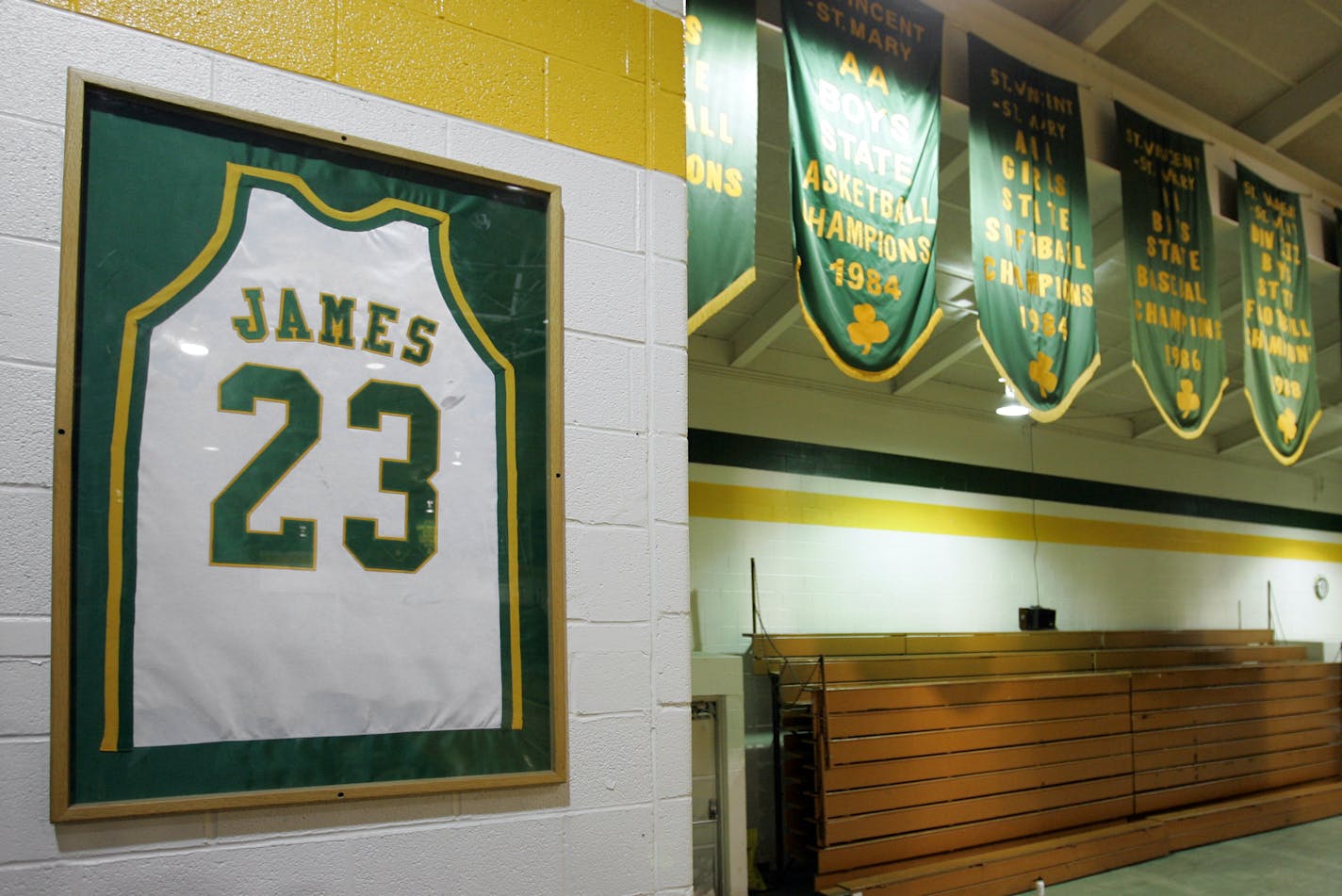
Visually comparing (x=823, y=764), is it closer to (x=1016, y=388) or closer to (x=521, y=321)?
(x=1016, y=388)

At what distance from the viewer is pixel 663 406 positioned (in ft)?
6.21

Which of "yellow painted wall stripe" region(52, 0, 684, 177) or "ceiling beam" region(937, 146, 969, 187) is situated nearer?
"yellow painted wall stripe" region(52, 0, 684, 177)

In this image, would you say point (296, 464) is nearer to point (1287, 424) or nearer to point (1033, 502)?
point (1287, 424)

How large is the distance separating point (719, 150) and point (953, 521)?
6187 mm

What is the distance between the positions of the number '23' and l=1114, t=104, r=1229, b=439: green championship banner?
4.77 metres

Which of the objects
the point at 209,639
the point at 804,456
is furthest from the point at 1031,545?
the point at 209,639

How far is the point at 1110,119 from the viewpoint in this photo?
5848 mm

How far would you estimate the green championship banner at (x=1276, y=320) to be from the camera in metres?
5.94

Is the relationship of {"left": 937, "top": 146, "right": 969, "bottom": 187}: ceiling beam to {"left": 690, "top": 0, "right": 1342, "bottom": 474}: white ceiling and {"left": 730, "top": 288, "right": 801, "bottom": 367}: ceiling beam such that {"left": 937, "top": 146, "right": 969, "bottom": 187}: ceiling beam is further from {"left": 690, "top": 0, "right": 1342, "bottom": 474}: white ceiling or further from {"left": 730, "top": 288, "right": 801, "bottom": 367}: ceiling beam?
{"left": 730, "top": 288, "right": 801, "bottom": 367}: ceiling beam

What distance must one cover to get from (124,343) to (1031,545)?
9.63 meters

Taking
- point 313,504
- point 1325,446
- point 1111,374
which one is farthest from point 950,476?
point 313,504

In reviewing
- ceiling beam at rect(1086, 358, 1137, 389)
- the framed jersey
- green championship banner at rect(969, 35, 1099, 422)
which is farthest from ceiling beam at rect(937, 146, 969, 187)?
the framed jersey

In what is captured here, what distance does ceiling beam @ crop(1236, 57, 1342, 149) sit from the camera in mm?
6113

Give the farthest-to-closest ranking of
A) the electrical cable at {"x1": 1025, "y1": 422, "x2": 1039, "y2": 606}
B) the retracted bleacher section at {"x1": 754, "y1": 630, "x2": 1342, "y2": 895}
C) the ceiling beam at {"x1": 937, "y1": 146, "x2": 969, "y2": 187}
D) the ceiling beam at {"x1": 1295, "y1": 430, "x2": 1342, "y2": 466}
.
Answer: the ceiling beam at {"x1": 1295, "y1": 430, "x2": 1342, "y2": 466}, the electrical cable at {"x1": 1025, "y1": 422, "x2": 1039, "y2": 606}, the retracted bleacher section at {"x1": 754, "y1": 630, "x2": 1342, "y2": 895}, the ceiling beam at {"x1": 937, "y1": 146, "x2": 969, "y2": 187}
